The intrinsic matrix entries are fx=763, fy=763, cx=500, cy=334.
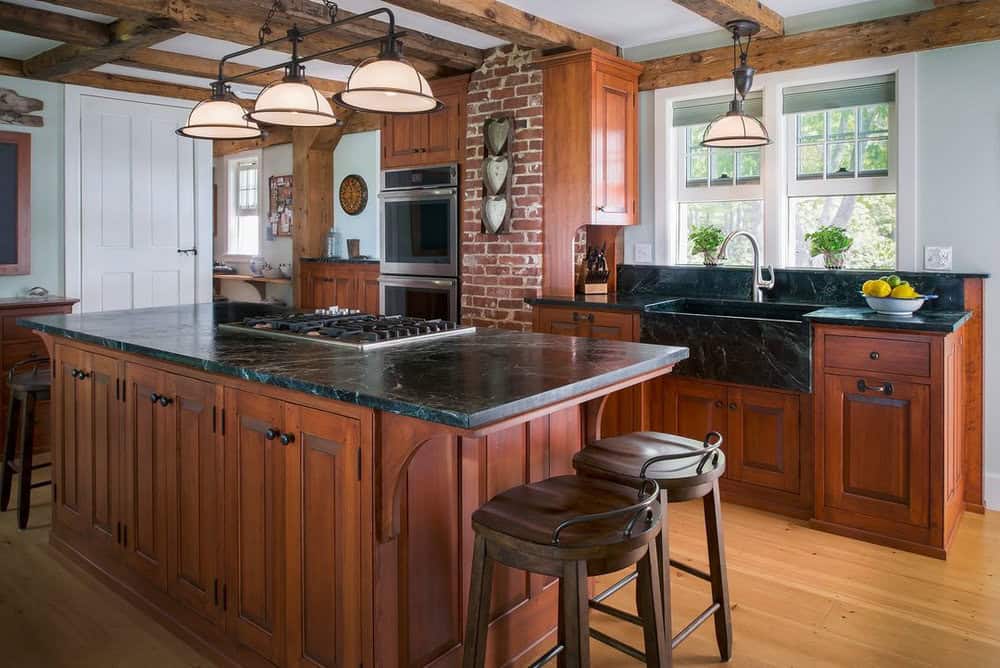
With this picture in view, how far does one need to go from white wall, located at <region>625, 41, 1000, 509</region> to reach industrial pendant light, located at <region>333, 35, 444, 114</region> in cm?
268

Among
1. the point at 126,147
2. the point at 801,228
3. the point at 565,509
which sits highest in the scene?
the point at 126,147

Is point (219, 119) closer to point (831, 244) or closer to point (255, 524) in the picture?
point (255, 524)

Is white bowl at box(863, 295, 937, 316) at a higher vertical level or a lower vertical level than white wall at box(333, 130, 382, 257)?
lower

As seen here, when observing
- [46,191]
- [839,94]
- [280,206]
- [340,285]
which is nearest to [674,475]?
[839,94]

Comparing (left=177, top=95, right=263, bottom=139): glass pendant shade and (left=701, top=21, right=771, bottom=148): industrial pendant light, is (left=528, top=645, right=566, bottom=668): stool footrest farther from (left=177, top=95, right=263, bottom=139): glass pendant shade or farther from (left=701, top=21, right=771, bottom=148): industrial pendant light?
(left=701, top=21, right=771, bottom=148): industrial pendant light

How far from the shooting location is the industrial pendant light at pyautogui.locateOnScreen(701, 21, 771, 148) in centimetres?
367

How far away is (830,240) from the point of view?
4000mm

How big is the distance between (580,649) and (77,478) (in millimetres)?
2357

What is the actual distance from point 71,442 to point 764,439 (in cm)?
310

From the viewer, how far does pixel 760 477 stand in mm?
3754

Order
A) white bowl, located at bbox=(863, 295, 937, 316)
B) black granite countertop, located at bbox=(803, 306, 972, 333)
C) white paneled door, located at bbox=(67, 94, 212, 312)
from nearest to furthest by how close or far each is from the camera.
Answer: black granite countertop, located at bbox=(803, 306, 972, 333)
white bowl, located at bbox=(863, 295, 937, 316)
white paneled door, located at bbox=(67, 94, 212, 312)

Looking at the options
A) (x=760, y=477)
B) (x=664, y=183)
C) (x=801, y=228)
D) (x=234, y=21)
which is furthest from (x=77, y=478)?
(x=801, y=228)

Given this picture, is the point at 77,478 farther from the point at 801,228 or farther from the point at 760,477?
the point at 801,228

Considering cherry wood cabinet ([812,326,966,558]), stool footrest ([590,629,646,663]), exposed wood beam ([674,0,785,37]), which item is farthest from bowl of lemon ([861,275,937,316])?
stool footrest ([590,629,646,663])
